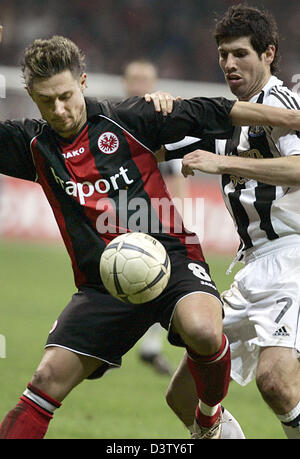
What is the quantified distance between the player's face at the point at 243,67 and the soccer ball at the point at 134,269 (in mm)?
1219

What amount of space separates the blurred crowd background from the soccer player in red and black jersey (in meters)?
13.1

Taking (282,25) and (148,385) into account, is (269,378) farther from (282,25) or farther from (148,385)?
(282,25)

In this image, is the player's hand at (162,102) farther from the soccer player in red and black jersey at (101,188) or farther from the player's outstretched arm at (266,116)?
the player's outstretched arm at (266,116)

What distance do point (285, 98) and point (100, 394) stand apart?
328 centimetres

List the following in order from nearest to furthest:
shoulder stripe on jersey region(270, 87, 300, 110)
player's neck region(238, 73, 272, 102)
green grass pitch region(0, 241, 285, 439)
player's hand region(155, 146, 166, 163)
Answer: shoulder stripe on jersey region(270, 87, 300, 110), player's hand region(155, 146, 166, 163), player's neck region(238, 73, 272, 102), green grass pitch region(0, 241, 285, 439)

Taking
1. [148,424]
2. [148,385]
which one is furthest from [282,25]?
[148,424]

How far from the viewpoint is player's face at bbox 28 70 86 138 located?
3953 millimetres

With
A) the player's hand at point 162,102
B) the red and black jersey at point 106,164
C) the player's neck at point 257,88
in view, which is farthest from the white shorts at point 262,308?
the player's hand at point 162,102

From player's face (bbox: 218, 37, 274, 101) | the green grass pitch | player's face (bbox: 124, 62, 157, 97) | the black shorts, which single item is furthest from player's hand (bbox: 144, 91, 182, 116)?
player's face (bbox: 124, 62, 157, 97)

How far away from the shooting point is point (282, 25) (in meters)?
17.9

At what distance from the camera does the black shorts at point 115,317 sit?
3.96m

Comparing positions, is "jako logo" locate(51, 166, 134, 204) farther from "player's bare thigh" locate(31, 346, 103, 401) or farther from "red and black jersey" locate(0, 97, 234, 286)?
"player's bare thigh" locate(31, 346, 103, 401)

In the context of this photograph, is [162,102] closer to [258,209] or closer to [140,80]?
[258,209]
